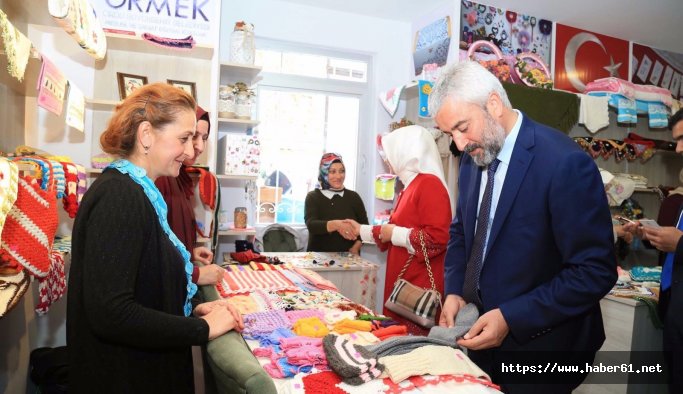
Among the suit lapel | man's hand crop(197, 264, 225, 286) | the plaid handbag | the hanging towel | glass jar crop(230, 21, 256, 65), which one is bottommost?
the plaid handbag

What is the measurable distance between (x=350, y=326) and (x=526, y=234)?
66cm

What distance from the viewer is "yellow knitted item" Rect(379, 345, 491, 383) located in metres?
1.26

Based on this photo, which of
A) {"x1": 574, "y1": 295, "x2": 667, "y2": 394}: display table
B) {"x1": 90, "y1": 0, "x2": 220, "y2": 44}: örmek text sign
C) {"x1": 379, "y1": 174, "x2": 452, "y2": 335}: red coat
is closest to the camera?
{"x1": 379, "y1": 174, "x2": 452, "y2": 335}: red coat

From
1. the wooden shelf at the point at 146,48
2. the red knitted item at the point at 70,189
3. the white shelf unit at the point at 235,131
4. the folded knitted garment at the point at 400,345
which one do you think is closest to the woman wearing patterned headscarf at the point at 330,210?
the white shelf unit at the point at 235,131

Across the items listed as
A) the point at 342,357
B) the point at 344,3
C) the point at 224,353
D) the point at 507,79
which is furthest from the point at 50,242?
the point at 507,79

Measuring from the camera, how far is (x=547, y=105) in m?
4.45

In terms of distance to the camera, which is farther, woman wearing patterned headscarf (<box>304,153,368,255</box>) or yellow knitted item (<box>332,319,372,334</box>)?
woman wearing patterned headscarf (<box>304,153,368,255</box>)

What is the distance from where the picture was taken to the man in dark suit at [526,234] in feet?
4.61

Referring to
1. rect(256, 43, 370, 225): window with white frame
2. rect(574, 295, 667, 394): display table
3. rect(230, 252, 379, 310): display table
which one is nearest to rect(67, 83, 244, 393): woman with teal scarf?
rect(230, 252, 379, 310): display table

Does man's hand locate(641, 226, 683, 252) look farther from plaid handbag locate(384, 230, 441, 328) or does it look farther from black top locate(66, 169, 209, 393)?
black top locate(66, 169, 209, 393)

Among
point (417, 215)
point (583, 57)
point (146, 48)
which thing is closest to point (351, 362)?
point (417, 215)

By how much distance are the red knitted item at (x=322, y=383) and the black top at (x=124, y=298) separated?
313mm

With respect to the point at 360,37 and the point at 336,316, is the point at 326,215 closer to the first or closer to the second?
the point at 360,37

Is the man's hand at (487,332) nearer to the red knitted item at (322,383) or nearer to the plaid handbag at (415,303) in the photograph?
the red knitted item at (322,383)
